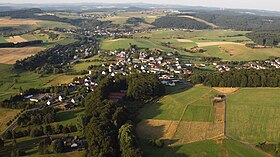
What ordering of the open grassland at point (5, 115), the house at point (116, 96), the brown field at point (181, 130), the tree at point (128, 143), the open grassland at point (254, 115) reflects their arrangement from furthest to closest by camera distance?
the house at point (116, 96), the open grassland at point (5, 115), the open grassland at point (254, 115), the brown field at point (181, 130), the tree at point (128, 143)

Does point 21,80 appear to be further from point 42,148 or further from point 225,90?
point 225,90

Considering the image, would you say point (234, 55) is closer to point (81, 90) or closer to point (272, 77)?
point (272, 77)

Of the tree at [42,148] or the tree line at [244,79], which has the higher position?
the tree line at [244,79]

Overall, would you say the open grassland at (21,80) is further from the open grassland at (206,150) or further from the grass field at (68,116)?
the open grassland at (206,150)

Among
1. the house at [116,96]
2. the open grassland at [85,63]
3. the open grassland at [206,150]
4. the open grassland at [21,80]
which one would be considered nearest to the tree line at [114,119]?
the house at [116,96]

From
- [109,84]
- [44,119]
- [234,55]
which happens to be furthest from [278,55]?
[44,119]
